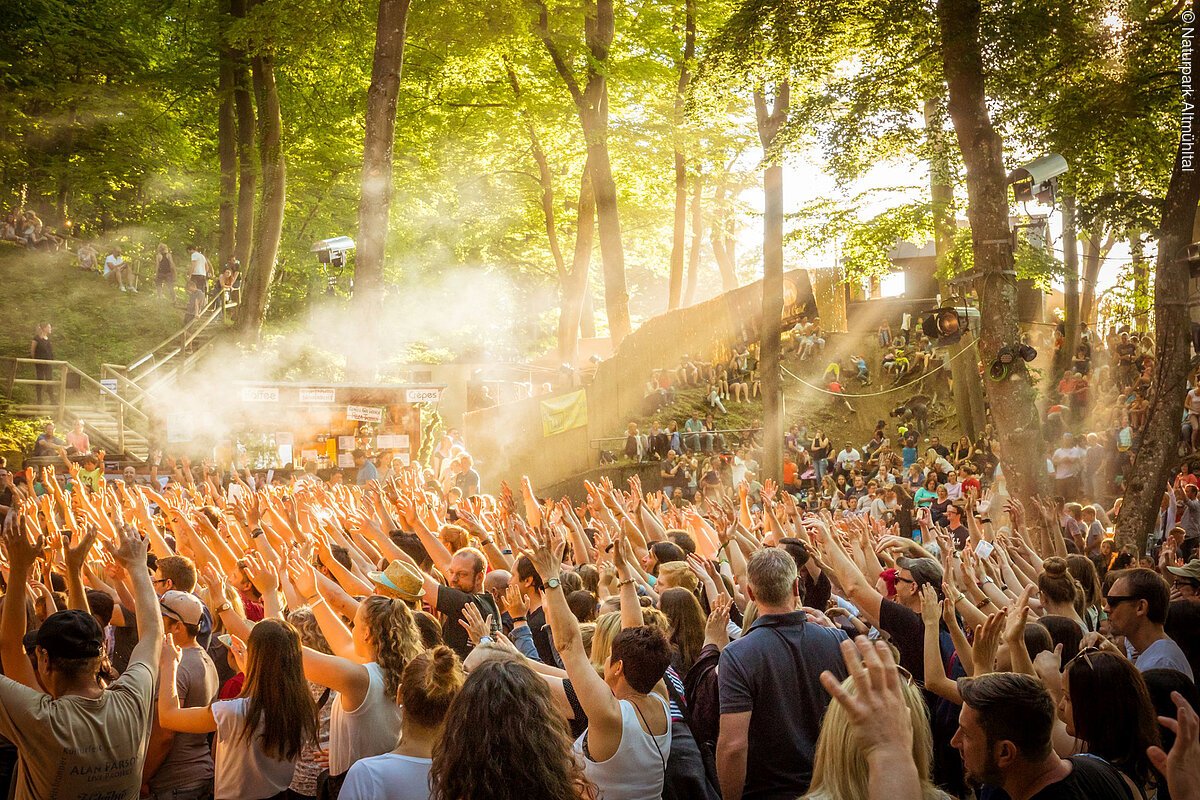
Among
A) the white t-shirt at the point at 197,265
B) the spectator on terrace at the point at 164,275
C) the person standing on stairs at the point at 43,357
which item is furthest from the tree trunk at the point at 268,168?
the spectator on terrace at the point at 164,275

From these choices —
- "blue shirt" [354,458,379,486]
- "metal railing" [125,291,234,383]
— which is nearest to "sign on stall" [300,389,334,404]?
"blue shirt" [354,458,379,486]

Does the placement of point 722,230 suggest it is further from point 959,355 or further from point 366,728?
point 366,728

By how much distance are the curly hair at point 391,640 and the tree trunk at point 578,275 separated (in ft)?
81.5

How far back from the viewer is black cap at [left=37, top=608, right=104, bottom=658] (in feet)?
11.9

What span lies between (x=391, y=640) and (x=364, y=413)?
49.8 feet

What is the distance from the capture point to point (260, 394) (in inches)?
742

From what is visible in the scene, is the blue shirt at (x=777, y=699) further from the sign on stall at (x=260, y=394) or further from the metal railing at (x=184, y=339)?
the metal railing at (x=184, y=339)

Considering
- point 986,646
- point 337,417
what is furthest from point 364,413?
point 986,646

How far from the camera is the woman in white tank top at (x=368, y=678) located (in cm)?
406

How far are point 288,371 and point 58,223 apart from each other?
26.4 feet

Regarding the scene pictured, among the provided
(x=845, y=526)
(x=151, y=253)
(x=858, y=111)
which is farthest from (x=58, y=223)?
(x=845, y=526)

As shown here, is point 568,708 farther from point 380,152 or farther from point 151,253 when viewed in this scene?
point 151,253

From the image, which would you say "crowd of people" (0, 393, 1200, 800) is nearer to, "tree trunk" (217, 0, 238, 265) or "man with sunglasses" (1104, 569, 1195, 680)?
"man with sunglasses" (1104, 569, 1195, 680)

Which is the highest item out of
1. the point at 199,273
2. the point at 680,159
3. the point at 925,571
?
the point at 680,159
